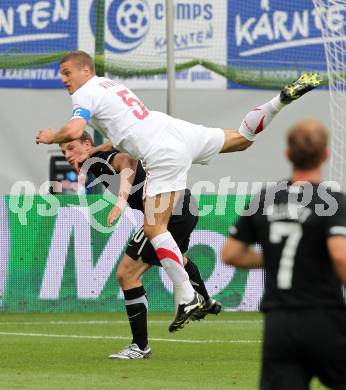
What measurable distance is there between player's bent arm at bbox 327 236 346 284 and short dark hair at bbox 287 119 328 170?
35cm

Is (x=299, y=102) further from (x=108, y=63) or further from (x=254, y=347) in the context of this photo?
(x=254, y=347)

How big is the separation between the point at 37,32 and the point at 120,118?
11.0m

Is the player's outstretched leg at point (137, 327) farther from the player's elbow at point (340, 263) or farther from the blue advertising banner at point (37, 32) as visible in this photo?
the blue advertising banner at point (37, 32)

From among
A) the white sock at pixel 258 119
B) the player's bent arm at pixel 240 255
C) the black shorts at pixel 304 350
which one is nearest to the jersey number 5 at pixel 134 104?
the white sock at pixel 258 119

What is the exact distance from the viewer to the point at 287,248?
5363mm

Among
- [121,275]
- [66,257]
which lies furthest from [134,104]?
[66,257]

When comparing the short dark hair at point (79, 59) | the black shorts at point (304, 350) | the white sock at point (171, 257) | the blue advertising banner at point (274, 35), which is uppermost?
the blue advertising banner at point (274, 35)

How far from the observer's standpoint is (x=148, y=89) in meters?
21.2

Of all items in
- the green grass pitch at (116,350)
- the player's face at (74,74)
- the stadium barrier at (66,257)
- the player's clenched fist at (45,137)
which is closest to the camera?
the green grass pitch at (116,350)

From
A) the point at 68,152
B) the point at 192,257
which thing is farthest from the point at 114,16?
the point at 68,152

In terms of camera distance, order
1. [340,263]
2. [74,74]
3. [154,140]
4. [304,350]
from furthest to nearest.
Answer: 1. [74,74]
2. [154,140]
3. [304,350]
4. [340,263]

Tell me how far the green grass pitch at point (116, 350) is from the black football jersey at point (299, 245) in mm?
3151

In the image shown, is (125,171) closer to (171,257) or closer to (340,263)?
(171,257)

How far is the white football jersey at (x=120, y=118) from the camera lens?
10133 millimetres
